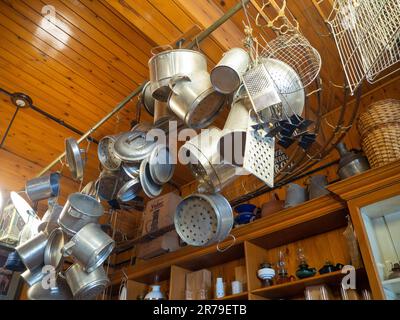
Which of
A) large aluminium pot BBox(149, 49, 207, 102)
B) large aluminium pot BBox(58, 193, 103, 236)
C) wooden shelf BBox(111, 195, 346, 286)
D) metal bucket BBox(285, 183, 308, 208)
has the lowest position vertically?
large aluminium pot BBox(58, 193, 103, 236)

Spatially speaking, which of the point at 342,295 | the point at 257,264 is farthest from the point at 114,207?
the point at 342,295

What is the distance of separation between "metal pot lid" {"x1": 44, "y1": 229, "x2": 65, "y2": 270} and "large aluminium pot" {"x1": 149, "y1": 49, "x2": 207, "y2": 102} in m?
0.96

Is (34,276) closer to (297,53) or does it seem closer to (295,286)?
(295,286)

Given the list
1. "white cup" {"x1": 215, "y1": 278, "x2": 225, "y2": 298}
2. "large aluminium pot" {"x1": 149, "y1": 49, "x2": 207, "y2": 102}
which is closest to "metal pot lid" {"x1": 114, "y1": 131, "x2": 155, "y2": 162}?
"large aluminium pot" {"x1": 149, "y1": 49, "x2": 207, "y2": 102}

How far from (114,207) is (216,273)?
3.32ft

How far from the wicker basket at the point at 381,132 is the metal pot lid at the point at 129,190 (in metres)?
1.10

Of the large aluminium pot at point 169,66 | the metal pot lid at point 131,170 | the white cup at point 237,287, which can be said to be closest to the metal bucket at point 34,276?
the metal pot lid at point 131,170

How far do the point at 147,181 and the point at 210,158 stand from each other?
44 cm

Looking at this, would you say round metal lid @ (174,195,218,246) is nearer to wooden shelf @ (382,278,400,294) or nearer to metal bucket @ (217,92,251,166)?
metal bucket @ (217,92,251,166)

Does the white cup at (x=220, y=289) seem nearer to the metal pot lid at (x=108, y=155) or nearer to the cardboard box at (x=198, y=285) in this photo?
the cardboard box at (x=198, y=285)

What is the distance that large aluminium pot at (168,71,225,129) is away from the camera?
3.95ft

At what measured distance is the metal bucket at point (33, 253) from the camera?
1827 millimetres

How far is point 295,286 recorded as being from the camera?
181cm

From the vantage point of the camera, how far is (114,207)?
1.77 m
